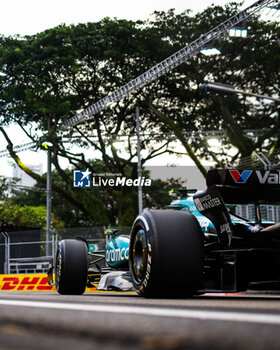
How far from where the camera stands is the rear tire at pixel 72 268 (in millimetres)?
5801

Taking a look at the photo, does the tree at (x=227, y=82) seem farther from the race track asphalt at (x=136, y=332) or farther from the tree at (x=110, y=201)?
the race track asphalt at (x=136, y=332)

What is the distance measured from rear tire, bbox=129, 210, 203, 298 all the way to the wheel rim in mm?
15

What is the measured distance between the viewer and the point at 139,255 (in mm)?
4090

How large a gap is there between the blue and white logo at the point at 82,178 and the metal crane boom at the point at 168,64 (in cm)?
327

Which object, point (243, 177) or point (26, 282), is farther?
point (26, 282)

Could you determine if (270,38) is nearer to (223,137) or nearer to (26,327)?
(223,137)

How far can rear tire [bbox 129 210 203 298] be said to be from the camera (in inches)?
145

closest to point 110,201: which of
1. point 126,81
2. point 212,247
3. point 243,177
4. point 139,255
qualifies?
point 126,81

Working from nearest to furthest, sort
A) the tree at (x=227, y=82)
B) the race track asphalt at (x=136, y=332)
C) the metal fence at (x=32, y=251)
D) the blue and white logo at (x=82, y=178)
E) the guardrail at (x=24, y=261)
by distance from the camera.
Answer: the race track asphalt at (x=136, y=332) < the guardrail at (x=24, y=261) < the metal fence at (x=32, y=251) < the tree at (x=227, y=82) < the blue and white logo at (x=82, y=178)

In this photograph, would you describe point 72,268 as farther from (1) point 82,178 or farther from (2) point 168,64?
(1) point 82,178

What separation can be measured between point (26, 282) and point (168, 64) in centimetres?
1812

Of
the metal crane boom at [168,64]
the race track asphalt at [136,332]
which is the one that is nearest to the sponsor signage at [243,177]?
the race track asphalt at [136,332]

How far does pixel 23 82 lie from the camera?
3519 cm

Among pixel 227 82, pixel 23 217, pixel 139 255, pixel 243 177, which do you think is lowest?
pixel 139 255
